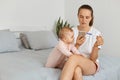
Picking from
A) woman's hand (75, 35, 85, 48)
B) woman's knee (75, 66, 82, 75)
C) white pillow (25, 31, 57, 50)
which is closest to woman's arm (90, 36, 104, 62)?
woman's hand (75, 35, 85, 48)

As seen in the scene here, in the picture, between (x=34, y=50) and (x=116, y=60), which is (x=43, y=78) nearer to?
(x=116, y=60)

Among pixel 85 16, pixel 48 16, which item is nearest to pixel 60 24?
pixel 48 16

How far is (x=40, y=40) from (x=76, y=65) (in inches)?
59.3

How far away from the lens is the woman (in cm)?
193

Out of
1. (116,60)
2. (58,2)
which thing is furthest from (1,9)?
(116,60)

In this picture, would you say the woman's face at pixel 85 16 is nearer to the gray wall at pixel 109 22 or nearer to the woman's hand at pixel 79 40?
the woman's hand at pixel 79 40

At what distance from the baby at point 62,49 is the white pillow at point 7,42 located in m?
1.04

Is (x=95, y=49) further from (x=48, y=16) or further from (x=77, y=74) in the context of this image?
(x=48, y=16)

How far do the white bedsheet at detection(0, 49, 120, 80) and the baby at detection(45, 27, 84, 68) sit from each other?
0.28 ft

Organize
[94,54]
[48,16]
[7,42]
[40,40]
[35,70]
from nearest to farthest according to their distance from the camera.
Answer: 1. [35,70]
2. [94,54]
3. [7,42]
4. [40,40]
5. [48,16]

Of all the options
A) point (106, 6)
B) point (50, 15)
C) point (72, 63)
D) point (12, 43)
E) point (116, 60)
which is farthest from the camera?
point (50, 15)

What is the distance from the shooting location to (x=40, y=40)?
11.1 ft

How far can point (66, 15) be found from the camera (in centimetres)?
434

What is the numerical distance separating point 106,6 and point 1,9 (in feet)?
5.54
